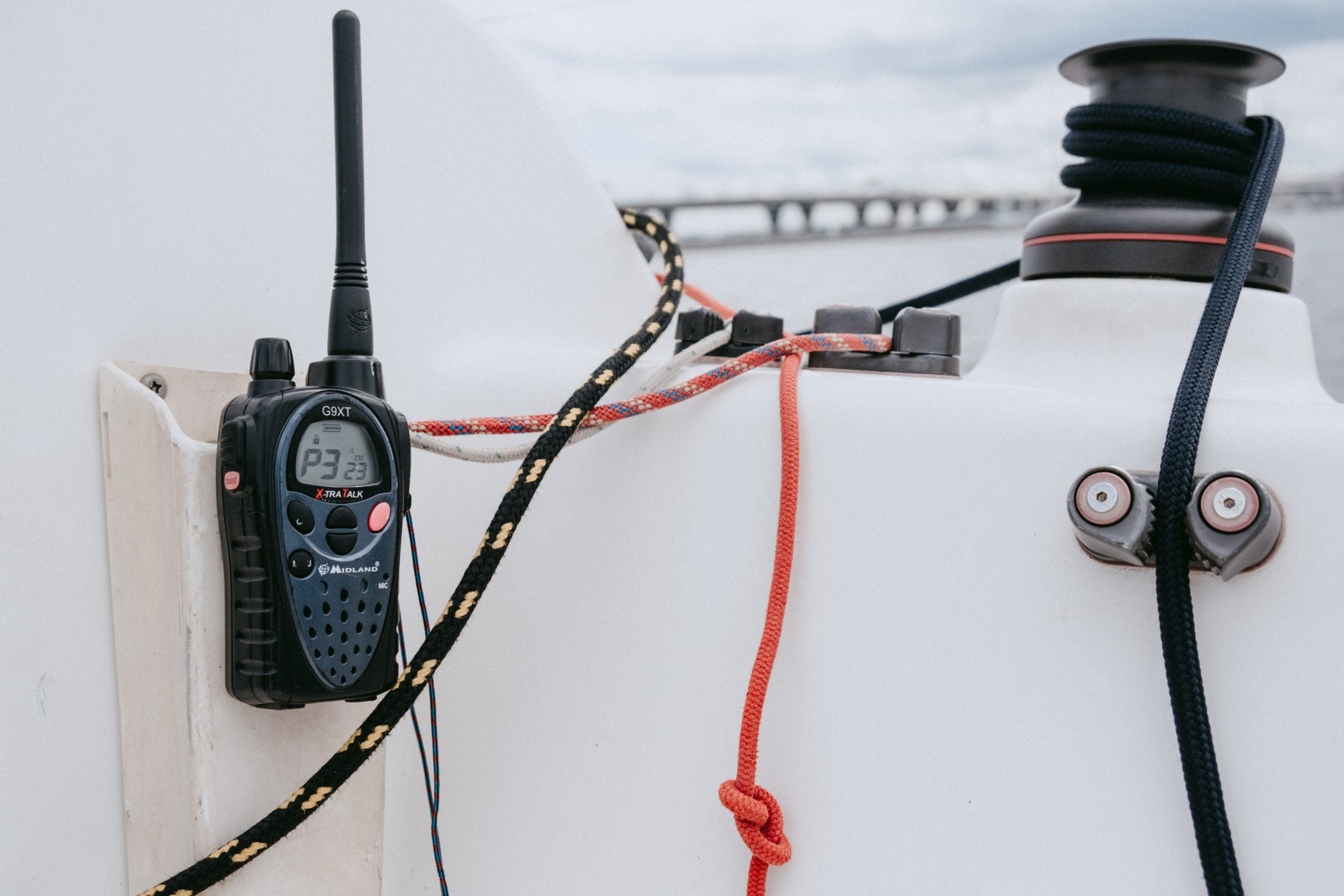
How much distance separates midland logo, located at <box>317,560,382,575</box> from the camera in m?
0.57

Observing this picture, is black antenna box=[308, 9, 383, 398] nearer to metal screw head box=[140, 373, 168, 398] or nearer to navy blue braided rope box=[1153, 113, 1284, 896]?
metal screw head box=[140, 373, 168, 398]

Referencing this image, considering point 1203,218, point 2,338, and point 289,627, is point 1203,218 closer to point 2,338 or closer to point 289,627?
point 289,627

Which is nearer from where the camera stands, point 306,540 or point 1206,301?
point 306,540

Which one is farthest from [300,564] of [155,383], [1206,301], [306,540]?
[1206,301]

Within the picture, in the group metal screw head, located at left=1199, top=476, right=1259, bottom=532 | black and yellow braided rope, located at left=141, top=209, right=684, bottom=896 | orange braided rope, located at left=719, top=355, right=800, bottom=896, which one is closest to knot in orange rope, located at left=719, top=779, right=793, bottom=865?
orange braided rope, located at left=719, top=355, right=800, bottom=896

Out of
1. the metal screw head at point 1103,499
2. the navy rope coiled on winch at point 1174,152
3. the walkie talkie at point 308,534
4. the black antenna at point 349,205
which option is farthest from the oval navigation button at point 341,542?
the navy rope coiled on winch at point 1174,152

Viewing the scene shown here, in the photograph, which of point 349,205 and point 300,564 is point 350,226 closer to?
point 349,205

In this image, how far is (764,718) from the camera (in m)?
0.67

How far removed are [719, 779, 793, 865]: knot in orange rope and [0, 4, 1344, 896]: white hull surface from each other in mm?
23

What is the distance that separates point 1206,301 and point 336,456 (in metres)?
0.56

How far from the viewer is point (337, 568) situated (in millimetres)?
574

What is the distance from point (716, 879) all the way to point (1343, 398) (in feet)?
2.54

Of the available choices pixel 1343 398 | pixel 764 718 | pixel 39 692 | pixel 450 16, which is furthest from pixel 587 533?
pixel 1343 398

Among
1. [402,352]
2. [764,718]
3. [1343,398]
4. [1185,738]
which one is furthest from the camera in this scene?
[1343,398]
